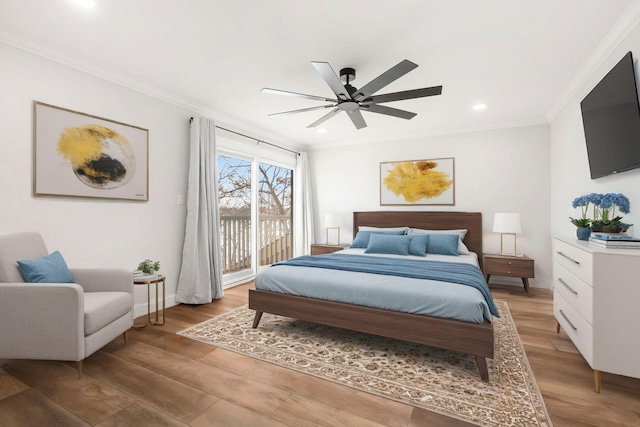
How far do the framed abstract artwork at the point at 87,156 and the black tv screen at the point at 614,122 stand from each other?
4336 millimetres

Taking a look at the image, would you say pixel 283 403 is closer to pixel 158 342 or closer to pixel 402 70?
pixel 158 342

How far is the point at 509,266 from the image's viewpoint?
4.11 metres

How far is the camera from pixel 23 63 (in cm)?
247

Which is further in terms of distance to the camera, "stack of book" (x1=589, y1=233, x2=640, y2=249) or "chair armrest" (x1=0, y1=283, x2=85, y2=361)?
"chair armrest" (x1=0, y1=283, x2=85, y2=361)

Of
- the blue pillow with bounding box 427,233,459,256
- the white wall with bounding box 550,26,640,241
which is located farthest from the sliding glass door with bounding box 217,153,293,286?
the white wall with bounding box 550,26,640,241

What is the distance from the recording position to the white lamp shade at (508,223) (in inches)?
165

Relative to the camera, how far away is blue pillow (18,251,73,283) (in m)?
2.17

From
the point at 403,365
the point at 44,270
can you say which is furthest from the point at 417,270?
the point at 44,270

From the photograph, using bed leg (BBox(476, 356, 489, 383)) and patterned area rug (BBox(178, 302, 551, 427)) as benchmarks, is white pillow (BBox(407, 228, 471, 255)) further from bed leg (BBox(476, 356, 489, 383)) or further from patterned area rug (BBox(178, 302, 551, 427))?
bed leg (BBox(476, 356, 489, 383))

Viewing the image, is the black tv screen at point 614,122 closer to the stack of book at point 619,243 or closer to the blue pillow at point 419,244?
the stack of book at point 619,243

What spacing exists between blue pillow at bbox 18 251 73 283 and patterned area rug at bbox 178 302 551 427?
3.68ft

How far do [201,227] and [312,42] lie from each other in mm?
2558

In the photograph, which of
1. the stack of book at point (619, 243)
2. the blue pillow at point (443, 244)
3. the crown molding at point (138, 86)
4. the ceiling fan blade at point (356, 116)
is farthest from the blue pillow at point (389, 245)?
the crown molding at point (138, 86)

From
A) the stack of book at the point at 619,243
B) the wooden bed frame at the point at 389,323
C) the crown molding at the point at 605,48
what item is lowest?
the wooden bed frame at the point at 389,323
